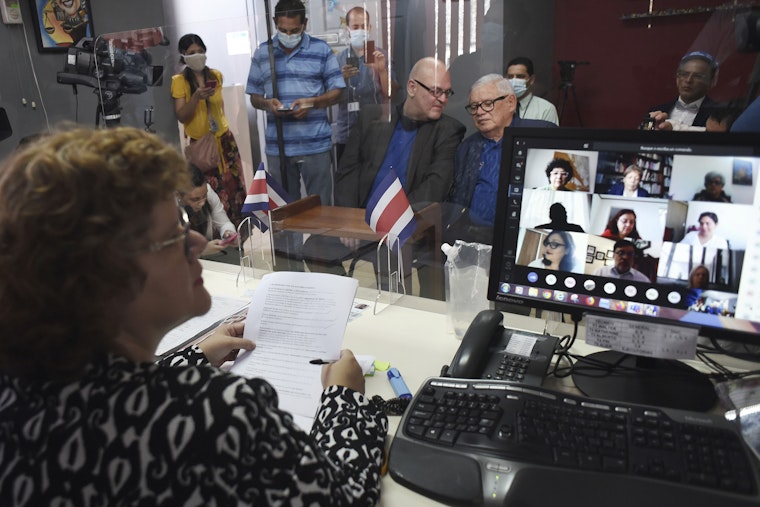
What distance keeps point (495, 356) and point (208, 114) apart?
3006 mm

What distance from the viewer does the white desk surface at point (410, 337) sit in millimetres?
1059

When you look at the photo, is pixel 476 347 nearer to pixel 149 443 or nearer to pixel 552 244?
pixel 552 244

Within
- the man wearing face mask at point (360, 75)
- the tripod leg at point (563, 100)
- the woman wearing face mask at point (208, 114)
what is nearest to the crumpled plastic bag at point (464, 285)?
the tripod leg at point (563, 100)

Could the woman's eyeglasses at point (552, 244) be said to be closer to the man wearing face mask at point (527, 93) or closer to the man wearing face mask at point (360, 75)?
the man wearing face mask at point (527, 93)

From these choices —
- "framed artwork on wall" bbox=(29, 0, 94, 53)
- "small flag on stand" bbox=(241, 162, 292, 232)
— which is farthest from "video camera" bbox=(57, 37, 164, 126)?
"small flag on stand" bbox=(241, 162, 292, 232)

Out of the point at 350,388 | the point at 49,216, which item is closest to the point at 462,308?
the point at 350,388

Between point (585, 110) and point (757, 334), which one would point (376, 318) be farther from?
point (585, 110)

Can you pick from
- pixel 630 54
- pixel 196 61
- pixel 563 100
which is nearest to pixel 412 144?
pixel 563 100

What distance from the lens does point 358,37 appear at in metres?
3.17

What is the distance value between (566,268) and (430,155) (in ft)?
6.89

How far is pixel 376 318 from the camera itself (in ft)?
4.51

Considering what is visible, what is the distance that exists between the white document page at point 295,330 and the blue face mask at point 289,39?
2492 mm

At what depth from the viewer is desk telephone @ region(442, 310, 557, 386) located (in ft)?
3.28

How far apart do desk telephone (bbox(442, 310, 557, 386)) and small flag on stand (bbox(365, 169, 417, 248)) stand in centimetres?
54
